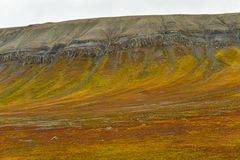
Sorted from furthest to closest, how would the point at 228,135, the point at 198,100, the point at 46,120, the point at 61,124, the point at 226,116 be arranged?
the point at 198,100 → the point at 46,120 → the point at 61,124 → the point at 226,116 → the point at 228,135

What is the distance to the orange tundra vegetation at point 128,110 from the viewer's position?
165 feet

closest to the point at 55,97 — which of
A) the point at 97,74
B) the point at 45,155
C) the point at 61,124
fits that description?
the point at 97,74

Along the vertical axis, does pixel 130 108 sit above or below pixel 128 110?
below

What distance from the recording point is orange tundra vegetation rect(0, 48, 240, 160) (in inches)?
1982

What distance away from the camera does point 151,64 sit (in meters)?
187

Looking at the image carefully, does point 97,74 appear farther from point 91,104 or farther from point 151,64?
point 91,104

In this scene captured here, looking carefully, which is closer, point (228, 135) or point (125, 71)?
point (228, 135)

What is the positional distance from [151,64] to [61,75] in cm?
3932

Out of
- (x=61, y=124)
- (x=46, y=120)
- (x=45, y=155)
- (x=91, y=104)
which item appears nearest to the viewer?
(x=45, y=155)

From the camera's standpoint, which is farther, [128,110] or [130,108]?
[130,108]

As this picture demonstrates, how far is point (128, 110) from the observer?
99.2 metres

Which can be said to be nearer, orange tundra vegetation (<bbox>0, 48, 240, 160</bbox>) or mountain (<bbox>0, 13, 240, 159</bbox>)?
orange tundra vegetation (<bbox>0, 48, 240, 160</bbox>)

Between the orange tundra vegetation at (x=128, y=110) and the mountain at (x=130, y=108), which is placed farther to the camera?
the mountain at (x=130, y=108)

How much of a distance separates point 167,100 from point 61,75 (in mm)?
81921
